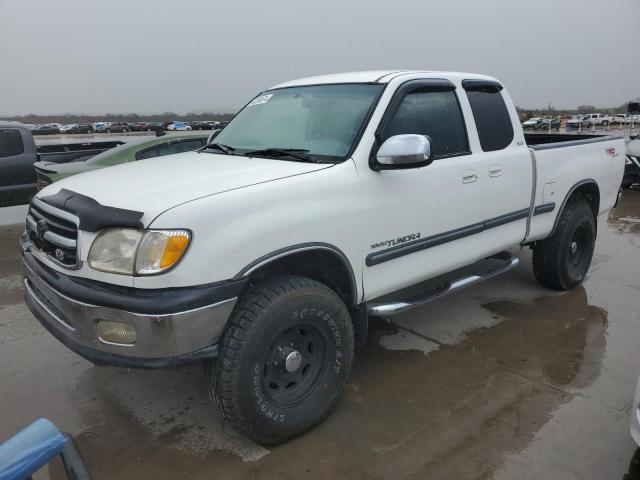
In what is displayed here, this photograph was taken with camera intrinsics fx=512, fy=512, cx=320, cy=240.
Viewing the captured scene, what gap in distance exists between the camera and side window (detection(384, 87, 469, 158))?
135 inches

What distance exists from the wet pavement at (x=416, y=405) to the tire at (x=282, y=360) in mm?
203

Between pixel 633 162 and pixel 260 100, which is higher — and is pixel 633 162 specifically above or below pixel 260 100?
below

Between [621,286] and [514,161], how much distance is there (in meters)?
2.22

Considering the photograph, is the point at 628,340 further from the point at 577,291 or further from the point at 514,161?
the point at 514,161

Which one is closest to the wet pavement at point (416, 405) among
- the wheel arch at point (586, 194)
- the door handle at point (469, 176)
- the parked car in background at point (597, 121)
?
the wheel arch at point (586, 194)

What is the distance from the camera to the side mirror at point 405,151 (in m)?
2.90

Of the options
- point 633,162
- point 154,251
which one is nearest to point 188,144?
point 154,251

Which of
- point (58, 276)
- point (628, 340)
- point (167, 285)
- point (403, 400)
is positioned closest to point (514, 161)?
point (628, 340)

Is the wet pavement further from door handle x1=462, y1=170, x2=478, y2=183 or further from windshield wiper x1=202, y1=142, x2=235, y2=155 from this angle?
windshield wiper x1=202, y1=142, x2=235, y2=155

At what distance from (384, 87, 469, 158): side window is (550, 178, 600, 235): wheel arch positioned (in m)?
1.55

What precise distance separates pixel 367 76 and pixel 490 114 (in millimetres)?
1166

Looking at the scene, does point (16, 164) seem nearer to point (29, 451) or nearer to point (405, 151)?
point (405, 151)

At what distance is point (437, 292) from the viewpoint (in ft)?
12.0

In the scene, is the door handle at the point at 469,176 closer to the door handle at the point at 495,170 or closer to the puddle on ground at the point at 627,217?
the door handle at the point at 495,170
